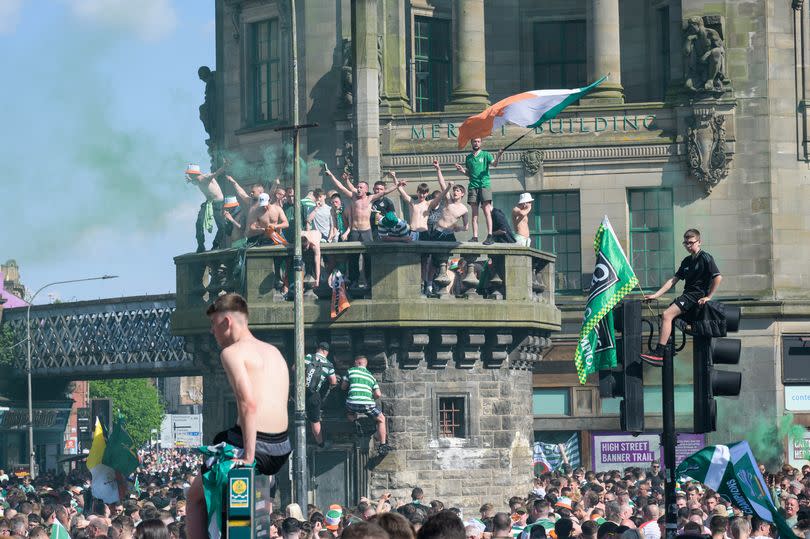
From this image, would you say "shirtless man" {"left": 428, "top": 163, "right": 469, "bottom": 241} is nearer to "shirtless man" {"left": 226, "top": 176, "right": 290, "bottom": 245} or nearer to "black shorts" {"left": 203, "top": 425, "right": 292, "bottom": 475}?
"shirtless man" {"left": 226, "top": 176, "right": 290, "bottom": 245}

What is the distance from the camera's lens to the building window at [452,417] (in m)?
31.3

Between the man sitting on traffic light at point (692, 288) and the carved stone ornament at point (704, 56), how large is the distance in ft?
80.7

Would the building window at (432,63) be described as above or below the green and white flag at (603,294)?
above

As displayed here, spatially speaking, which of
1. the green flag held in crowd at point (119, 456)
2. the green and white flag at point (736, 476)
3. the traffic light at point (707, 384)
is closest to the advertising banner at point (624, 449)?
the green flag held in crowd at point (119, 456)

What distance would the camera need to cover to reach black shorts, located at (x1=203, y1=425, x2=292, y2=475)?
10.4 metres

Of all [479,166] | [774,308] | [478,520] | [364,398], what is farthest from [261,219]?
[774,308]

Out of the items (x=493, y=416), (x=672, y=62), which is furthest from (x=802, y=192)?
(x=493, y=416)

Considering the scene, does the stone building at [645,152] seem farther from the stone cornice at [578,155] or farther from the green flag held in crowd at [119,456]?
the green flag held in crowd at [119,456]

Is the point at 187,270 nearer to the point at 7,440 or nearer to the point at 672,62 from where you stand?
the point at 672,62

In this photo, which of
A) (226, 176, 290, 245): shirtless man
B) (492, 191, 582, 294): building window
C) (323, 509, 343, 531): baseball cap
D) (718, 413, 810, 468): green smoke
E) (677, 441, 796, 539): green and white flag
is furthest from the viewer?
(492, 191, 582, 294): building window

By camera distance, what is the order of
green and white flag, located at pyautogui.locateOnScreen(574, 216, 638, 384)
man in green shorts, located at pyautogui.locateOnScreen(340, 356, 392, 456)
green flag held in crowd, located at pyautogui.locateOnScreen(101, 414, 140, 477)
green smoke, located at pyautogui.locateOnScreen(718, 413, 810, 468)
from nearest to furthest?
green and white flag, located at pyautogui.locateOnScreen(574, 216, 638, 384) → green flag held in crowd, located at pyautogui.locateOnScreen(101, 414, 140, 477) → man in green shorts, located at pyautogui.locateOnScreen(340, 356, 392, 456) → green smoke, located at pyautogui.locateOnScreen(718, 413, 810, 468)

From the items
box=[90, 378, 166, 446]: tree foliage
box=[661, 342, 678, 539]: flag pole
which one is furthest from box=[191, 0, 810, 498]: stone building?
box=[90, 378, 166, 446]: tree foliage

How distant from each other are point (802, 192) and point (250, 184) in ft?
45.1

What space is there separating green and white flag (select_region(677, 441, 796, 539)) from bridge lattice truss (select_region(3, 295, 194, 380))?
39.1 meters
